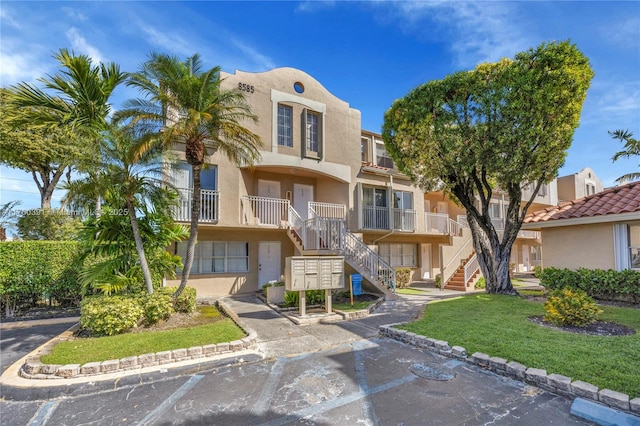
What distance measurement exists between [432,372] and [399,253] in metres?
13.8

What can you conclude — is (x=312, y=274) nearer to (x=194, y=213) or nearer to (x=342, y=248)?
(x=342, y=248)

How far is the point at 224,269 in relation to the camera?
46.3 ft

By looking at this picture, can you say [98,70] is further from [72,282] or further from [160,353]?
[160,353]

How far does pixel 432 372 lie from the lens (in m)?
5.44

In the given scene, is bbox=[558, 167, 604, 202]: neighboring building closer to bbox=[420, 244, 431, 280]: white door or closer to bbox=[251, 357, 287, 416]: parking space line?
bbox=[420, 244, 431, 280]: white door

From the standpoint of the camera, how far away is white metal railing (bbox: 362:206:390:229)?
16.2 metres

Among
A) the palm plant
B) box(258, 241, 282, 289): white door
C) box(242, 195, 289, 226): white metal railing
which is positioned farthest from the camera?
box(258, 241, 282, 289): white door

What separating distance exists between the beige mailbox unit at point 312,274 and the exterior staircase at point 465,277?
28.8 ft

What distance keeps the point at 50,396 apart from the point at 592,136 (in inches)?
696

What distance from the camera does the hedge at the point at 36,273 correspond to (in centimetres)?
1040

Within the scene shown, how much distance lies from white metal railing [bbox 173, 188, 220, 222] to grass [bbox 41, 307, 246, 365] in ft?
17.6

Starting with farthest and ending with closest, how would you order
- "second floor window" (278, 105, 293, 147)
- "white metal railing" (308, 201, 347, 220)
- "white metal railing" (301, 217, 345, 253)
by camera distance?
"white metal railing" (308, 201, 347, 220), "second floor window" (278, 105, 293, 147), "white metal railing" (301, 217, 345, 253)

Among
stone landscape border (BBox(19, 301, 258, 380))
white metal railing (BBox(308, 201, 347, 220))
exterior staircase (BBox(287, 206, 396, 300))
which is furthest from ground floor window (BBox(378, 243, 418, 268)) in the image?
stone landscape border (BBox(19, 301, 258, 380))

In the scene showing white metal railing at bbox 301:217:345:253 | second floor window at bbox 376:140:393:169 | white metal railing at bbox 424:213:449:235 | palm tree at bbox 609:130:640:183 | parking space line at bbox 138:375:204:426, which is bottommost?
parking space line at bbox 138:375:204:426
